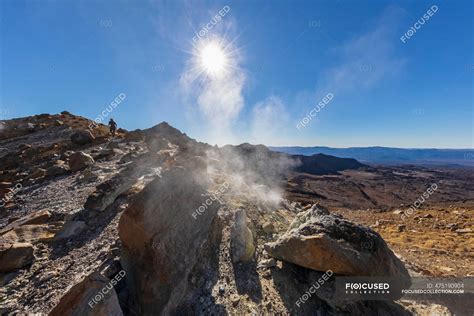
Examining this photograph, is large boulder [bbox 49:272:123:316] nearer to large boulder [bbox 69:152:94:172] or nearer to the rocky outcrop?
the rocky outcrop

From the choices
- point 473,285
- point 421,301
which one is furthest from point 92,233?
point 473,285

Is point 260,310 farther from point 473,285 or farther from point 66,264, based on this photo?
point 473,285

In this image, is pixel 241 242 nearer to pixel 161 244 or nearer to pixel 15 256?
pixel 161 244

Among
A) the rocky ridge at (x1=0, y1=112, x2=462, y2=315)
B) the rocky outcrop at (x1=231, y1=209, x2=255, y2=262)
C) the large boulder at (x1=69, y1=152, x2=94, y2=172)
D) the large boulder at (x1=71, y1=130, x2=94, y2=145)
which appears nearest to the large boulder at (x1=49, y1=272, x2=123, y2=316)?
the rocky ridge at (x1=0, y1=112, x2=462, y2=315)

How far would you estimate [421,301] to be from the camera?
699 cm

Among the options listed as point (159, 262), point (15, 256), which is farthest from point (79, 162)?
point (159, 262)

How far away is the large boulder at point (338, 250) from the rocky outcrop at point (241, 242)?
0.75 metres

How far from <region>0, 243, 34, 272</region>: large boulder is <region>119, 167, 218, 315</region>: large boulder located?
115 inches

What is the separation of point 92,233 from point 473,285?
13.0m

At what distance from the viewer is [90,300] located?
15.6 ft

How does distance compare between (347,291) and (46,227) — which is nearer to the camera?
(347,291)

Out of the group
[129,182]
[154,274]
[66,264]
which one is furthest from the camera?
[129,182]

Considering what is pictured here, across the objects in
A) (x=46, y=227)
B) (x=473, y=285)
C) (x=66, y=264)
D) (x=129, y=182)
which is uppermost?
(x=129, y=182)

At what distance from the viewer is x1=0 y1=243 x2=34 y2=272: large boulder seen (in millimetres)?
6457
